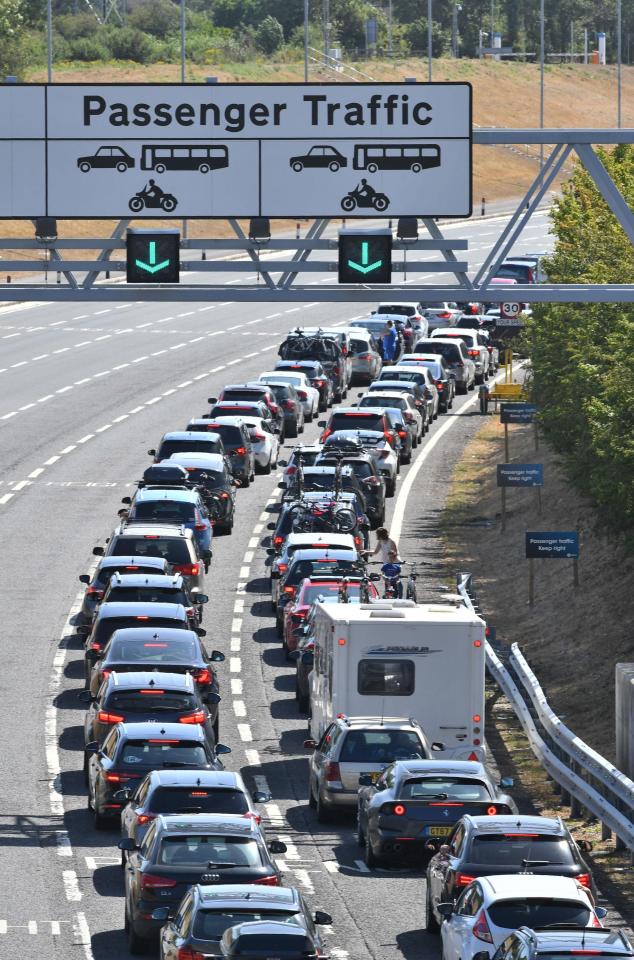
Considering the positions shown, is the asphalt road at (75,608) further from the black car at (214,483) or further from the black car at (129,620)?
the black car at (129,620)

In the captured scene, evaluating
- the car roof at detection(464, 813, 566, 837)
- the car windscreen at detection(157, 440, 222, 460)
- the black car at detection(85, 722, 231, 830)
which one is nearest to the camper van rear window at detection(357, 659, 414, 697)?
the black car at detection(85, 722, 231, 830)

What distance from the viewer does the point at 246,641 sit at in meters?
37.2

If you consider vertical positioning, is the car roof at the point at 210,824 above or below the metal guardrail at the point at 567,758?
→ above

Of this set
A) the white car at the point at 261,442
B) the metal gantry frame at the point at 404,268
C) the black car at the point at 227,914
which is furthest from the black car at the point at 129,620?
the white car at the point at 261,442

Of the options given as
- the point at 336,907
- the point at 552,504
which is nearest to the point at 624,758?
the point at 336,907

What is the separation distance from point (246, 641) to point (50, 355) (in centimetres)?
4267

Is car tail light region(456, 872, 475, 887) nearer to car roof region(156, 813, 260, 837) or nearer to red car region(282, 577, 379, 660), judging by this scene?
car roof region(156, 813, 260, 837)

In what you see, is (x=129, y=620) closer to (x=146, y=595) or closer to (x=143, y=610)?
(x=143, y=610)

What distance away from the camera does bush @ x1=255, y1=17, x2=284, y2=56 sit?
458 ft

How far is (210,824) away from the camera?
20125mm

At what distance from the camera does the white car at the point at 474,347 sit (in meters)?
70.4

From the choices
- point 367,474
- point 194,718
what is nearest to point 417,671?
point 194,718

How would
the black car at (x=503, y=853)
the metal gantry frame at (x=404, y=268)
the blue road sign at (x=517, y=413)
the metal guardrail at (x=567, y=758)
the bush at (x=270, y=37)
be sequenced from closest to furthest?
the black car at (x=503, y=853), the metal guardrail at (x=567, y=758), the metal gantry frame at (x=404, y=268), the blue road sign at (x=517, y=413), the bush at (x=270, y=37)

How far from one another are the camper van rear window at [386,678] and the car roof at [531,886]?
8.61m
